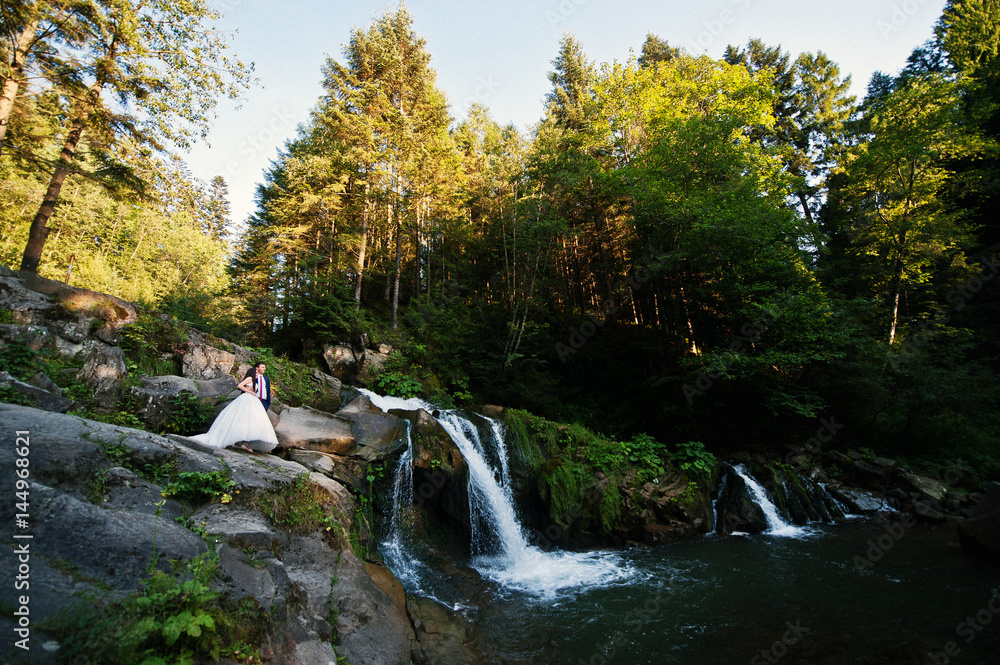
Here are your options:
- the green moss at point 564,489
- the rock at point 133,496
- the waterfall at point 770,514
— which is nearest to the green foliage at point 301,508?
the rock at point 133,496

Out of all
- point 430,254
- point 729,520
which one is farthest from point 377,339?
point 729,520

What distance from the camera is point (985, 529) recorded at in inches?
286

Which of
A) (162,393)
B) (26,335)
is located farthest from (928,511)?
(26,335)

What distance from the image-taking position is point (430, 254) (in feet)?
67.1

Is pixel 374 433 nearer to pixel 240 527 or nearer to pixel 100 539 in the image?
pixel 240 527

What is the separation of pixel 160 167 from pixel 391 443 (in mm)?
8917

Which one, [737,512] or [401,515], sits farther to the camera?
[737,512]

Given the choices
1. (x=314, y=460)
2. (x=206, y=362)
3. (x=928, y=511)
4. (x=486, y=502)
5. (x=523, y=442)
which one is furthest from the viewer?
(x=523, y=442)

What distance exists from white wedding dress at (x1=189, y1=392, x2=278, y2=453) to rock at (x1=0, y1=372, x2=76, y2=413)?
1678 mm

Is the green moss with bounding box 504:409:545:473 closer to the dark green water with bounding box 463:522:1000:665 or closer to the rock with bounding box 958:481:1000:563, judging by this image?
the dark green water with bounding box 463:522:1000:665

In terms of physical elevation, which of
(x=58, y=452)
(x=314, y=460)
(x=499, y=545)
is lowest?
(x=499, y=545)

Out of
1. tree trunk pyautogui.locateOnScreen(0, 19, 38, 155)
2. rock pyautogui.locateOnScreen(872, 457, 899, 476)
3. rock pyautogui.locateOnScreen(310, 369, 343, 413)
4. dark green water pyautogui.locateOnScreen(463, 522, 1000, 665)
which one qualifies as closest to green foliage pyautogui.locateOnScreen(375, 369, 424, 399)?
rock pyautogui.locateOnScreen(310, 369, 343, 413)

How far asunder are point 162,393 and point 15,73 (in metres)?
7.39

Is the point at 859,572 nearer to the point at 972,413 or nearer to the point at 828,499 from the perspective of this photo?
the point at 828,499
